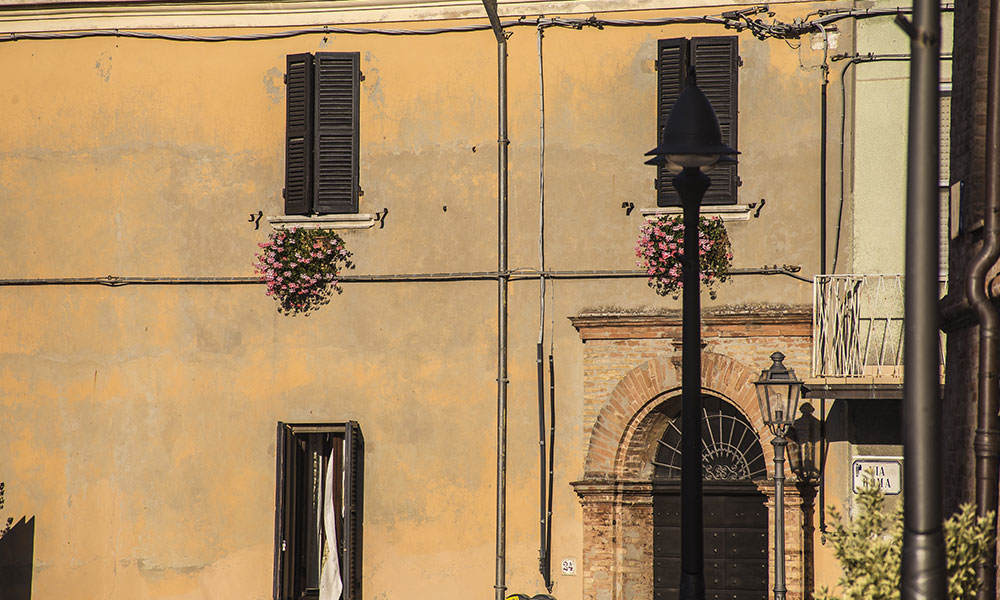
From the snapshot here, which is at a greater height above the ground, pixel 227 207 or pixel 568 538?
pixel 227 207

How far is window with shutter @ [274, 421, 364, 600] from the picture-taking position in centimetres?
1396

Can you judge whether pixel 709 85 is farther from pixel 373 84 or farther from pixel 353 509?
pixel 353 509

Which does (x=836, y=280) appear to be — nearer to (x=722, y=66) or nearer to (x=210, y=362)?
(x=722, y=66)

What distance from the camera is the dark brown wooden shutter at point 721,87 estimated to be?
13727mm

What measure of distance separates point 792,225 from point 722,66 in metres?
1.71

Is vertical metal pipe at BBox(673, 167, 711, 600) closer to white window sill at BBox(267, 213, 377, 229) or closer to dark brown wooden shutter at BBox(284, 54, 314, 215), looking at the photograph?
white window sill at BBox(267, 213, 377, 229)

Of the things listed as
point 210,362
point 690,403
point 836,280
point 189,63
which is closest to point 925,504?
point 690,403

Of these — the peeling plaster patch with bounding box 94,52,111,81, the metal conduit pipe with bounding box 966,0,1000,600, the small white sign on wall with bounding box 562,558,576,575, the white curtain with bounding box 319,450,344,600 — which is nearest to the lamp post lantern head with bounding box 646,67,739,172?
the metal conduit pipe with bounding box 966,0,1000,600

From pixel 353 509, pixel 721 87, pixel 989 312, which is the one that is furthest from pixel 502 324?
pixel 989 312

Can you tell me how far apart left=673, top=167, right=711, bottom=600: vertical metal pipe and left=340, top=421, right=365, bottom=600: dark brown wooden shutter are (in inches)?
250

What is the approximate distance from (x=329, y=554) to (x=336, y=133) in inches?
168

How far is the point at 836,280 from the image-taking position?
1312 cm

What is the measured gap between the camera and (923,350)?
611 centimetres

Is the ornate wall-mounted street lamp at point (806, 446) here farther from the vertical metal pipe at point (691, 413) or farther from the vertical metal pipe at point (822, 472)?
the vertical metal pipe at point (691, 413)
